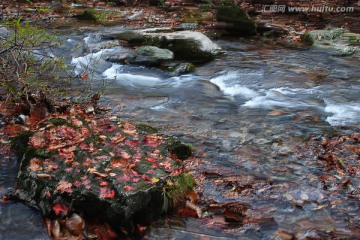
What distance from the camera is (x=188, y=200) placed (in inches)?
166

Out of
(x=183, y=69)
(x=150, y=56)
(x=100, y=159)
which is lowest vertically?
(x=100, y=159)

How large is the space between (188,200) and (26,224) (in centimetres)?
178

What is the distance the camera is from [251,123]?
6.50m

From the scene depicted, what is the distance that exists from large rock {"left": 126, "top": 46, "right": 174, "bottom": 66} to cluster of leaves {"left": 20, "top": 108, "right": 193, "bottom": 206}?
5.07 metres

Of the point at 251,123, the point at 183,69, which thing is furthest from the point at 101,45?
the point at 251,123

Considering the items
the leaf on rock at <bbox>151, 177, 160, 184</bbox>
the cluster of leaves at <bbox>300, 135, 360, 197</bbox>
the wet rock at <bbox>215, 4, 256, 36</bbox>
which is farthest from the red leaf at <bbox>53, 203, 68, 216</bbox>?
the wet rock at <bbox>215, 4, 256, 36</bbox>

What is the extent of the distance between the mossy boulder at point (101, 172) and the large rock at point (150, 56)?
5.21 meters

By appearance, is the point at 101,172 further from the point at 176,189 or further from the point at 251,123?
the point at 251,123

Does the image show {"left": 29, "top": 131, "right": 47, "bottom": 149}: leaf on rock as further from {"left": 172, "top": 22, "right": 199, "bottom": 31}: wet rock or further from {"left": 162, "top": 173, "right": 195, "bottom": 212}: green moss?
{"left": 172, "top": 22, "right": 199, "bottom": 31}: wet rock

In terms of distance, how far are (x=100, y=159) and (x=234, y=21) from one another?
10218mm

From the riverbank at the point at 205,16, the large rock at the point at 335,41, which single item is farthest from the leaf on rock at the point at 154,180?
the riverbank at the point at 205,16

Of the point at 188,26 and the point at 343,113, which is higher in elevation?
the point at 188,26

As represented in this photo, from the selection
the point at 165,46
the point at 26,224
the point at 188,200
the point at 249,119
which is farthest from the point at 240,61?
the point at 26,224

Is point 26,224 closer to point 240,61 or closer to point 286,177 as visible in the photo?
point 286,177
